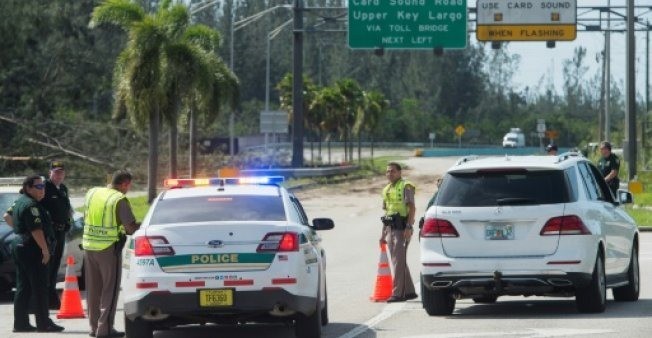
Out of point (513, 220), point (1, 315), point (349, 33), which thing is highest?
point (349, 33)

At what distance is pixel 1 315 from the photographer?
18297mm

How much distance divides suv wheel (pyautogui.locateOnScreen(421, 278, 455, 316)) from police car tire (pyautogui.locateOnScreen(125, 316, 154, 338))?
3734mm

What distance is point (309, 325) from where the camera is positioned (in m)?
14.1

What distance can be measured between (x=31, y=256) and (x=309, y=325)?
3712 millimetres

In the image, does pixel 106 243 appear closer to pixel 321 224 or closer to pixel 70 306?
pixel 321 224

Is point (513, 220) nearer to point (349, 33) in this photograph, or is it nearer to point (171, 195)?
point (171, 195)

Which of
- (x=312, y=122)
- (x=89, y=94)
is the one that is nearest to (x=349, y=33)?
(x=89, y=94)

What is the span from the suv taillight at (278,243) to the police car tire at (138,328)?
1.25m

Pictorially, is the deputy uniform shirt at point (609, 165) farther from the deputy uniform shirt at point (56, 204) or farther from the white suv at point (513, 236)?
the deputy uniform shirt at point (56, 204)

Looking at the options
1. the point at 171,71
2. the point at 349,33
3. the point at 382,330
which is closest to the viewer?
the point at 382,330

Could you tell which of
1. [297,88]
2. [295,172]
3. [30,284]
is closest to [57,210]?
[30,284]

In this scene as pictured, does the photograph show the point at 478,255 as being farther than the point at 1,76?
No

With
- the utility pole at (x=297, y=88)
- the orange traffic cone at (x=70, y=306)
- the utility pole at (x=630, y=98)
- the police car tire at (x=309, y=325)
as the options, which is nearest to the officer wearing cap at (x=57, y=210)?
the orange traffic cone at (x=70, y=306)

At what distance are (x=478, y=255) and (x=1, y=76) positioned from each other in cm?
5647
